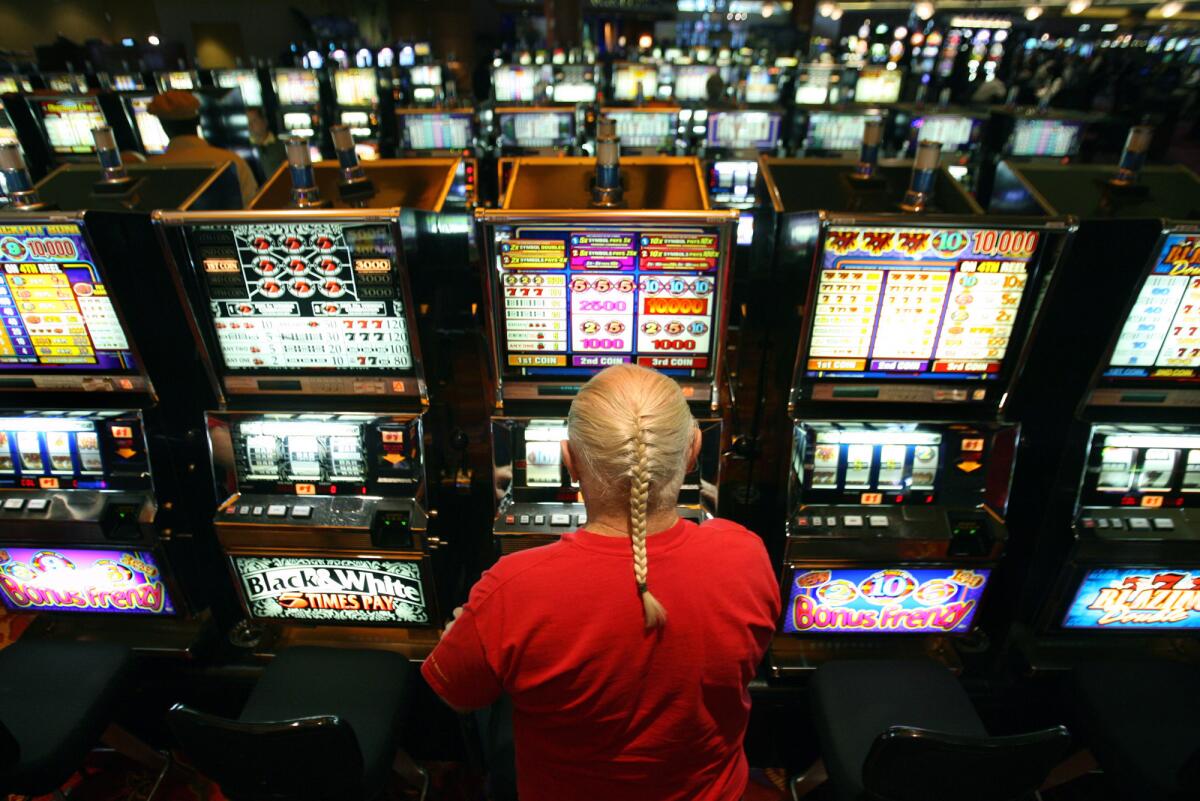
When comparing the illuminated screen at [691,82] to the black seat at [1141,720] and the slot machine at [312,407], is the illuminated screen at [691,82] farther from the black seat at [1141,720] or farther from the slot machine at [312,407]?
the black seat at [1141,720]

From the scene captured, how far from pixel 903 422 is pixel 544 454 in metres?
1.39

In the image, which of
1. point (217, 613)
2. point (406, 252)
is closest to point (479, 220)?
point (406, 252)

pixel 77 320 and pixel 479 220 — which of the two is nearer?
pixel 479 220

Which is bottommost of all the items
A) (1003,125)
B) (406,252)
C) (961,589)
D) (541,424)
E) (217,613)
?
(217,613)

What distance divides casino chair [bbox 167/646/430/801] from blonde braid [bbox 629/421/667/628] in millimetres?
1055

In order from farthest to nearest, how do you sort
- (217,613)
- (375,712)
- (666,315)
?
1. (217,613)
2. (666,315)
3. (375,712)

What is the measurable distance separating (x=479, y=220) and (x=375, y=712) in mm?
1732

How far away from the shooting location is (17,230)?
8.57 ft

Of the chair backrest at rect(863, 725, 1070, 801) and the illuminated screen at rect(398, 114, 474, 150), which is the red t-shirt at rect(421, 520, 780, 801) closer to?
the chair backrest at rect(863, 725, 1070, 801)

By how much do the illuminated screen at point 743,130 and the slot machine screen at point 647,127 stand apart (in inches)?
19.4

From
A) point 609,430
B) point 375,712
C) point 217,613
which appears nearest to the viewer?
point 609,430

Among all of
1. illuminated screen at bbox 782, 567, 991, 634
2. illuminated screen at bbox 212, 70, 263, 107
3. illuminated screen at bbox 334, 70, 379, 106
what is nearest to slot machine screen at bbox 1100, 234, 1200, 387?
illuminated screen at bbox 782, 567, 991, 634

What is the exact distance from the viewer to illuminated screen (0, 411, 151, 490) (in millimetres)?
2875

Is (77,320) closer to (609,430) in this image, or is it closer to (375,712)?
(375,712)
